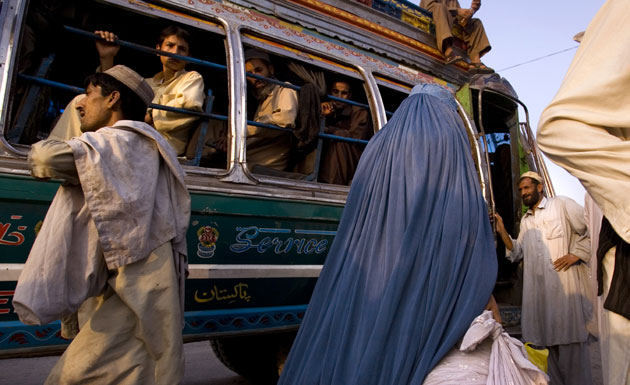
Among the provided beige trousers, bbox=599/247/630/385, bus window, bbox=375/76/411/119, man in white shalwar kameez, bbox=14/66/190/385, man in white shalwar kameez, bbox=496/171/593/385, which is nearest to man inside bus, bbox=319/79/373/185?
bus window, bbox=375/76/411/119

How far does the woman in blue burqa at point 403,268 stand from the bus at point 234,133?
1.28 meters

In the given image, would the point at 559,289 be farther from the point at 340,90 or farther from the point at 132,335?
the point at 132,335

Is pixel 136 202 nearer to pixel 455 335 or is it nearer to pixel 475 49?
pixel 455 335

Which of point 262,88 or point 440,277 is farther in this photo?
point 262,88

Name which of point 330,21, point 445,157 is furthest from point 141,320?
point 330,21

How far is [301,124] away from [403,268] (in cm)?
222

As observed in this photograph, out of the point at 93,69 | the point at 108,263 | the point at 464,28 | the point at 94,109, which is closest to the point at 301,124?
the point at 94,109

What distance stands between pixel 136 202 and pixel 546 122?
149cm

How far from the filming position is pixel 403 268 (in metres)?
1.49

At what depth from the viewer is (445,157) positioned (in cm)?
167

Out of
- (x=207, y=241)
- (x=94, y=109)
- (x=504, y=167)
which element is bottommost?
(x=207, y=241)

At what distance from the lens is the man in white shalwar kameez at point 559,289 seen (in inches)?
157

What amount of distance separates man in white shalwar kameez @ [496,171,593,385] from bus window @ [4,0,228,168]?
2932 millimetres

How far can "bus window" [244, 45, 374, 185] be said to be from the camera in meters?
3.54
